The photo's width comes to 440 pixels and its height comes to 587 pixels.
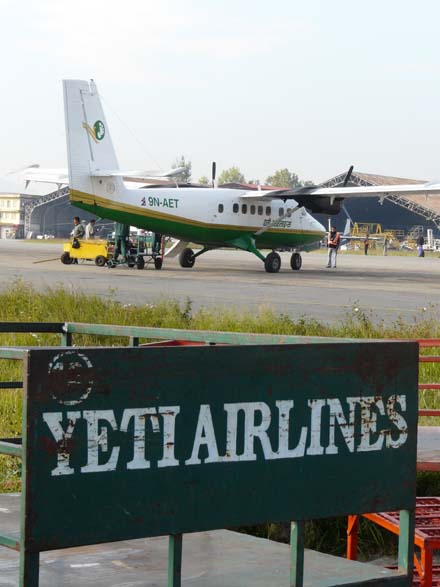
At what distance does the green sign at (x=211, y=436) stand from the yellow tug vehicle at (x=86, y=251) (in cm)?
3732

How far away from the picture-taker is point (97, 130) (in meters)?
37.8

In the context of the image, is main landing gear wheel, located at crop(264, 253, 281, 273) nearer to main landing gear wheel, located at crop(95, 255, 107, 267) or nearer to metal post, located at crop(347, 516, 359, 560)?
main landing gear wheel, located at crop(95, 255, 107, 267)

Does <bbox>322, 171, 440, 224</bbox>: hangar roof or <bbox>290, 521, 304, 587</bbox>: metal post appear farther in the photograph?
<bbox>322, 171, 440, 224</bbox>: hangar roof

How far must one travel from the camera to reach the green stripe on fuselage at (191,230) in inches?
1391

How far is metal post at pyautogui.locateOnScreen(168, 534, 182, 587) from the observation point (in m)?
3.00

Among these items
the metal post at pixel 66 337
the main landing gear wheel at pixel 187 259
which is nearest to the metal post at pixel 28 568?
the metal post at pixel 66 337

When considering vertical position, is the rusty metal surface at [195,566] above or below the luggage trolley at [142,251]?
below

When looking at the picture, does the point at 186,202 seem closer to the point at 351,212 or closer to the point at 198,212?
the point at 198,212

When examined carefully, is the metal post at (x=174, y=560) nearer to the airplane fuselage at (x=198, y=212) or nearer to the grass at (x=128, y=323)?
the grass at (x=128, y=323)

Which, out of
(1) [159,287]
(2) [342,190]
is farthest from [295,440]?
(2) [342,190]

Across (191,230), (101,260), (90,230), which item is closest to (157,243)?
(101,260)

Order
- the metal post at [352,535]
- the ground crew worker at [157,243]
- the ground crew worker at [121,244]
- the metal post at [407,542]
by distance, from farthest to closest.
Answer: the ground crew worker at [157,243] → the ground crew worker at [121,244] → the metal post at [352,535] → the metal post at [407,542]

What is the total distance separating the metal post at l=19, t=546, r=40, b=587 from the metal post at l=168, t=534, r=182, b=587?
39 cm

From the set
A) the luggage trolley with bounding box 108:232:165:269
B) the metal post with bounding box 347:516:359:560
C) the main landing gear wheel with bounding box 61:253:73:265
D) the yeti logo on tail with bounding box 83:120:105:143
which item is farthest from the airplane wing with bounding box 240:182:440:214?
the metal post with bounding box 347:516:359:560
